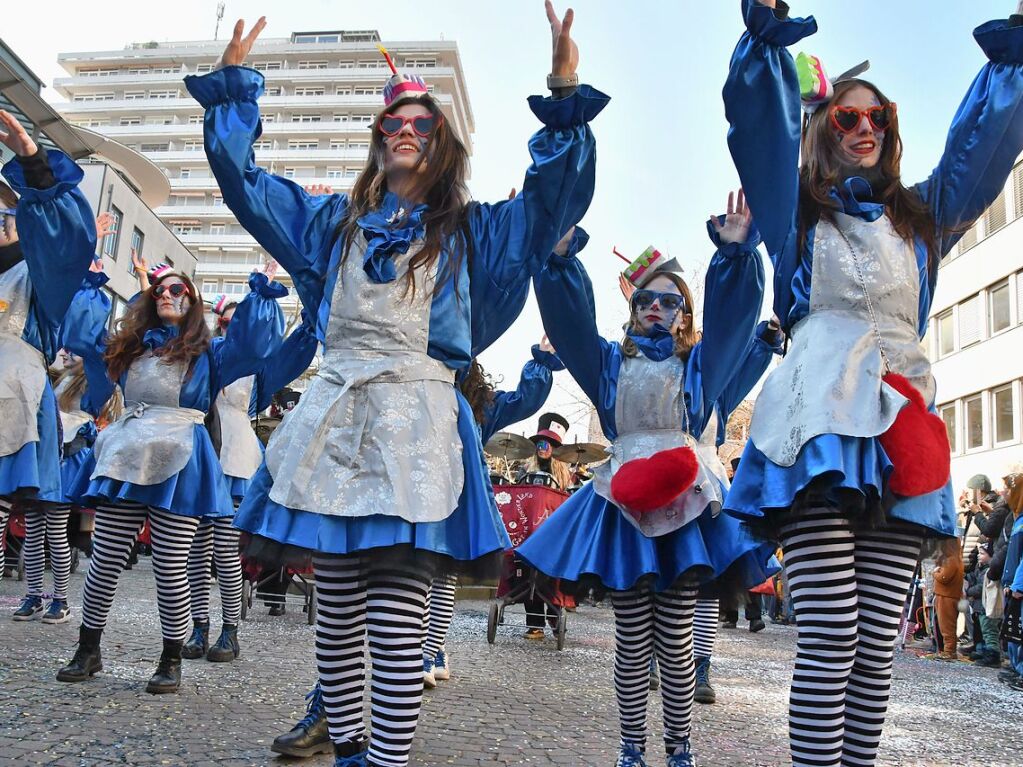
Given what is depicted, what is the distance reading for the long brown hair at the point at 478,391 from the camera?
219 inches

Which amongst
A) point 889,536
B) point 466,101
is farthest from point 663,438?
point 466,101

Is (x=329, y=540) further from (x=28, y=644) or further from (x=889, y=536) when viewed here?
(x=28, y=644)

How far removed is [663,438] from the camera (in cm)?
396

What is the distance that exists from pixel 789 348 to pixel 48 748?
114 inches

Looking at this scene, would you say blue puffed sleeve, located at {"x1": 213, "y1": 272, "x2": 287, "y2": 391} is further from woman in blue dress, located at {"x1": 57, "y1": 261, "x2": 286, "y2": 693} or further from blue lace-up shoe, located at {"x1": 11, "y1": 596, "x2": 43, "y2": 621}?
blue lace-up shoe, located at {"x1": 11, "y1": 596, "x2": 43, "y2": 621}

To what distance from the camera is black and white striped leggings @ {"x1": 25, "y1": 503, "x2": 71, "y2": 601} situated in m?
7.22

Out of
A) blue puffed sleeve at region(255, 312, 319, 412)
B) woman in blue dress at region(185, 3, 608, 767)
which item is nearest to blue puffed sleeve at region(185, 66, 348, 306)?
woman in blue dress at region(185, 3, 608, 767)

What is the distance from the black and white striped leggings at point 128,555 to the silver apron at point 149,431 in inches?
8.6

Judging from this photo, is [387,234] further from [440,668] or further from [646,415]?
[440,668]

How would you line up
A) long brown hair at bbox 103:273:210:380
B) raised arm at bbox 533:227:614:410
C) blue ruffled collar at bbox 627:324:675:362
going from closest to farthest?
1. raised arm at bbox 533:227:614:410
2. blue ruffled collar at bbox 627:324:675:362
3. long brown hair at bbox 103:273:210:380

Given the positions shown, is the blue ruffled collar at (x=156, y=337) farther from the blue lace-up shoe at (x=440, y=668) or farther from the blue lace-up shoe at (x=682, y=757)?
the blue lace-up shoe at (x=682, y=757)

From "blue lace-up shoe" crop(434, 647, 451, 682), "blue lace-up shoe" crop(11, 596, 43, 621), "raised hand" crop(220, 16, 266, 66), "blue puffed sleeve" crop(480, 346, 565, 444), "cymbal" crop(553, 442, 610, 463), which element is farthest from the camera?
"cymbal" crop(553, 442, 610, 463)

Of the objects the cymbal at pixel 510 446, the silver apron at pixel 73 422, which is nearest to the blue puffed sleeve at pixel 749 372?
the cymbal at pixel 510 446

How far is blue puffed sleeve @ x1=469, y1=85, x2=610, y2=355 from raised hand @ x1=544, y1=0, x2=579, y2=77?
3.9 inches
